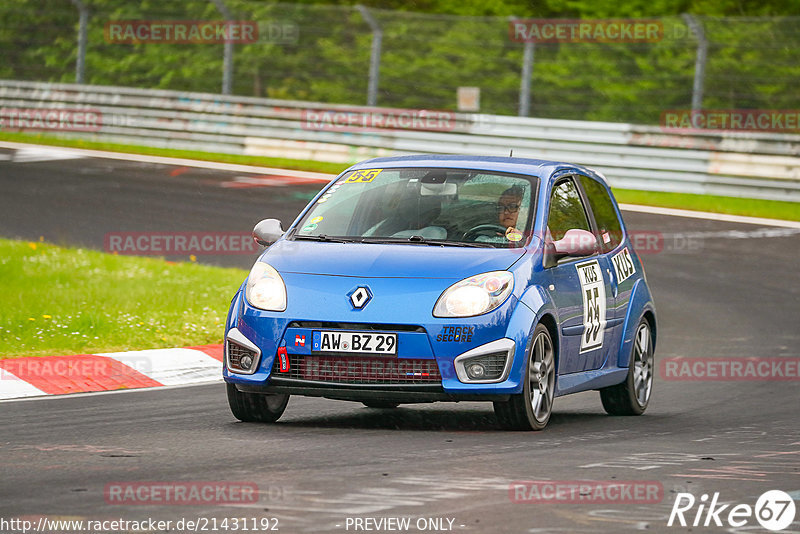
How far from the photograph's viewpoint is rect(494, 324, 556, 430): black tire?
835 centimetres

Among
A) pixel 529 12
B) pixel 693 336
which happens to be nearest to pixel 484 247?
pixel 693 336

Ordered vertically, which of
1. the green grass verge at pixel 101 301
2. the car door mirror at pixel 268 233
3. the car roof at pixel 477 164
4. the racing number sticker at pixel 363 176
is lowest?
the green grass verge at pixel 101 301

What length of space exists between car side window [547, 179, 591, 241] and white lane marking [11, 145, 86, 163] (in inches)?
708

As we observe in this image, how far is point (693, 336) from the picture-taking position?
14156 millimetres

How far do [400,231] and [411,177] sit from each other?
1.69ft

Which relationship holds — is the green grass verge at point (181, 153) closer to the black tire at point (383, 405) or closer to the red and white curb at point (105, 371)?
the red and white curb at point (105, 371)

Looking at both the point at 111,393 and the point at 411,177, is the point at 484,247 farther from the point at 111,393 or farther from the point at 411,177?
the point at 111,393

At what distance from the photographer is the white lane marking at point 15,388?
973 centimetres

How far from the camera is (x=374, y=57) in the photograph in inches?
1088

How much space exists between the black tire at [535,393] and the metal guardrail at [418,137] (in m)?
15.6

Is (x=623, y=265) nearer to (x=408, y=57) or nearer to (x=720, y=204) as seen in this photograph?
(x=720, y=204)

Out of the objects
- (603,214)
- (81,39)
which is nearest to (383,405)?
(603,214)

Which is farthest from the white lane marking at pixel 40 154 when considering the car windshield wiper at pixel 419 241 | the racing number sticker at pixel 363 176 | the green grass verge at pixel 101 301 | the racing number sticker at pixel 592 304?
the car windshield wiper at pixel 419 241

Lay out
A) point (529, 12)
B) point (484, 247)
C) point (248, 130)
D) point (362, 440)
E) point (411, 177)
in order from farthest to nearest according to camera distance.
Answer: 1. point (529, 12)
2. point (248, 130)
3. point (411, 177)
4. point (484, 247)
5. point (362, 440)
